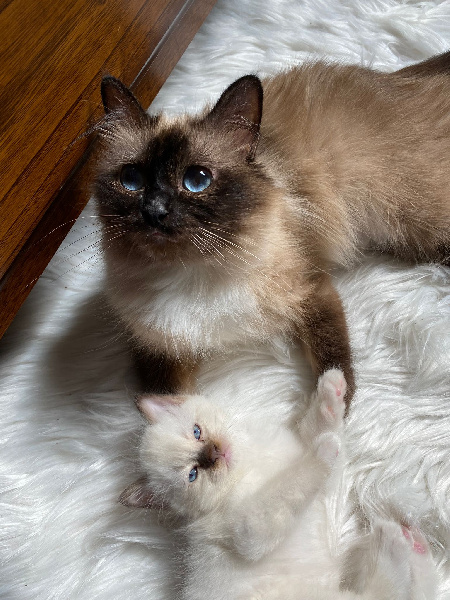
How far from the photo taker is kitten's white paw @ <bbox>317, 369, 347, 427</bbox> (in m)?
0.87

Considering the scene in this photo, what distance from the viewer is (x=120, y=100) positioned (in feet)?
2.79

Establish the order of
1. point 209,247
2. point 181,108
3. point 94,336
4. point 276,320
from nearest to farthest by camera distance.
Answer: point 209,247 → point 276,320 → point 94,336 → point 181,108

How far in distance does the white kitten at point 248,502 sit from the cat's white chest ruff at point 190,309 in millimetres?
93

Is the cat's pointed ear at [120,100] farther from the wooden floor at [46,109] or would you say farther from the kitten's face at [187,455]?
the kitten's face at [187,455]

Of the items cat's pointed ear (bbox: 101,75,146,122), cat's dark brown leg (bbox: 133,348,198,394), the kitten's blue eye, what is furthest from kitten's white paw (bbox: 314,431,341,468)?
cat's pointed ear (bbox: 101,75,146,122)

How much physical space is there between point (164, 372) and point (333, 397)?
0.27 metres

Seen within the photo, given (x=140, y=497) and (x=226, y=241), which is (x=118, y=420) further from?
(x=226, y=241)

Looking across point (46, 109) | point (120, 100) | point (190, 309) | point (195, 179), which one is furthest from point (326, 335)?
point (46, 109)

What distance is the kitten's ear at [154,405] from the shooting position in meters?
0.87

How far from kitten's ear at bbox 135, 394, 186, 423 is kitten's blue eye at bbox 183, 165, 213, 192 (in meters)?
0.30

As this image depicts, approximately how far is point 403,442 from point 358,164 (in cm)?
43

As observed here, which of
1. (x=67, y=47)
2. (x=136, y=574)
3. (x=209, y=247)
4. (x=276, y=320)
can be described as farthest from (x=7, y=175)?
(x=136, y=574)

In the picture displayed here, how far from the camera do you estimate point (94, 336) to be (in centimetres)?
108

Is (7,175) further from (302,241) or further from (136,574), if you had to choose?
(136,574)
